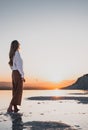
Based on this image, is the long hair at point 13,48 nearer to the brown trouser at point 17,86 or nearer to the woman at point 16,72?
the woman at point 16,72

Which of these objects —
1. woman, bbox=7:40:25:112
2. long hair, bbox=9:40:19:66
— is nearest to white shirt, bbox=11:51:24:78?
woman, bbox=7:40:25:112

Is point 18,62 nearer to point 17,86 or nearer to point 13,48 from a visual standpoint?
point 13,48

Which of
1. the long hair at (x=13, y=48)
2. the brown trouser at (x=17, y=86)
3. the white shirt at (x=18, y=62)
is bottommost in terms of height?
the brown trouser at (x=17, y=86)

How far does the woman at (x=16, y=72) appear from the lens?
17427 millimetres

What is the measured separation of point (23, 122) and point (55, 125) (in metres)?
1.25

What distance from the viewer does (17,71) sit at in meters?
17.7

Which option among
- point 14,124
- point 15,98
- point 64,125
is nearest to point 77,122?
point 64,125

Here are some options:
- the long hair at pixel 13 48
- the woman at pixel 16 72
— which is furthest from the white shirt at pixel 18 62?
the long hair at pixel 13 48

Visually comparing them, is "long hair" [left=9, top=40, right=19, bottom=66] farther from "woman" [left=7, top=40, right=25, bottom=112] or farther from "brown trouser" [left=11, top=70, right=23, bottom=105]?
"brown trouser" [left=11, top=70, right=23, bottom=105]

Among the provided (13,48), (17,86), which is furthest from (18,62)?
(17,86)

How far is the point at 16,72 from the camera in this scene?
17.7 meters

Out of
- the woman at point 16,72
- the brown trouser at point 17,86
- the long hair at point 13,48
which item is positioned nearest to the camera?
the long hair at point 13,48

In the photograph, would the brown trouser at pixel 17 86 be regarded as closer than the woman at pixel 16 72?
No

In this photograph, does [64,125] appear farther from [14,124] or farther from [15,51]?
[15,51]
